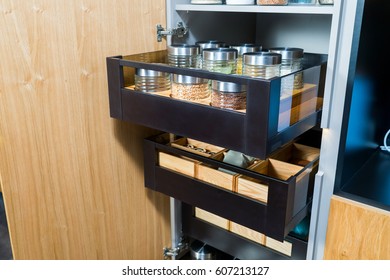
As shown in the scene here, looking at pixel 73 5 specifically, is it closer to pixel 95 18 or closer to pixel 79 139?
pixel 95 18

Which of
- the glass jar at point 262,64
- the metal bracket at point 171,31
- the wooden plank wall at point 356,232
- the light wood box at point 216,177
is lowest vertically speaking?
the wooden plank wall at point 356,232

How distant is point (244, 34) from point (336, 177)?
69 cm

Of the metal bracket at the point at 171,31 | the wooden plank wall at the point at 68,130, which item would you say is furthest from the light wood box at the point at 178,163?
the metal bracket at the point at 171,31

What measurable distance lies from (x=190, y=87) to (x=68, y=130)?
34cm

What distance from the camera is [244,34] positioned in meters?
1.40

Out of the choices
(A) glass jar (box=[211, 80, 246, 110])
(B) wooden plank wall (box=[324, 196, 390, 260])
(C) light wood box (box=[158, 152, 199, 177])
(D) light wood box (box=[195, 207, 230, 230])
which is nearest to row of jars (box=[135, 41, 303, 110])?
(A) glass jar (box=[211, 80, 246, 110])

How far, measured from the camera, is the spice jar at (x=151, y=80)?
989mm

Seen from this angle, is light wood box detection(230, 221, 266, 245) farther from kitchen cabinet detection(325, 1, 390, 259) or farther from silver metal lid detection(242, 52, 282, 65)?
silver metal lid detection(242, 52, 282, 65)

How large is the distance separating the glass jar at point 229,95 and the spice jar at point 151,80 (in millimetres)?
187

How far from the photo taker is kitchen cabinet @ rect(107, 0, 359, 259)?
807mm

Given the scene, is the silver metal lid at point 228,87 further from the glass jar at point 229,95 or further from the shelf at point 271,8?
the shelf at point 271,8

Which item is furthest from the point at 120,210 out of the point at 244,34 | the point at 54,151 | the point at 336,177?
the point at 244,34

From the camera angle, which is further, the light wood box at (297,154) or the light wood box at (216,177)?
the light wood box at (297,154)

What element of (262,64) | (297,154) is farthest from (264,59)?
(297,154)
